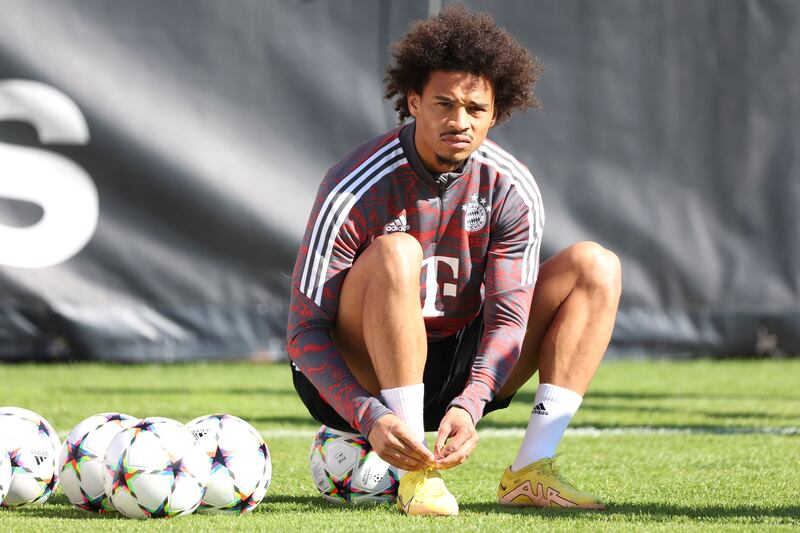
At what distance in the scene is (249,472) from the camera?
3527 mm

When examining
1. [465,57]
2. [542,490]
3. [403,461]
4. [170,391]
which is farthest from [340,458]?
[170,391]

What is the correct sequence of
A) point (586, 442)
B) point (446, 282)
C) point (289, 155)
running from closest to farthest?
point (446, 282)
point (586, 442)
point (289, 155)

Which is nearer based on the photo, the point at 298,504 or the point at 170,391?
the point at 298,504

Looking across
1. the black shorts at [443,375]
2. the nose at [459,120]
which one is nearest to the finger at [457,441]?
the black shorts at [443,375]

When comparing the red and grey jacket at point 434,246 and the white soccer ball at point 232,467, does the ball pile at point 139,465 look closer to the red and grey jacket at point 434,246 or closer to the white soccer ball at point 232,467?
the white soccer ball at point 232,467

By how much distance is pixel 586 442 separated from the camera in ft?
16.8

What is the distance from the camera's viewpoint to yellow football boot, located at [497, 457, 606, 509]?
3544 millimetres

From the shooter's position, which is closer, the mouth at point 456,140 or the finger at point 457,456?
the finger at point 457,456

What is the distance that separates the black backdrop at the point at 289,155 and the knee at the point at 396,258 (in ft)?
15.3

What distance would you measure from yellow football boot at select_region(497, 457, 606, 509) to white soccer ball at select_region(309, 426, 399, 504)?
342 mm

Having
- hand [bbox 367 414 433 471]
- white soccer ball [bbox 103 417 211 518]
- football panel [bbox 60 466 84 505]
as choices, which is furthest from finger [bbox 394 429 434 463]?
football panel [bbox 60 466 84 505]

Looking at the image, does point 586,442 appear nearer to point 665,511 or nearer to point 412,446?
point 665,511

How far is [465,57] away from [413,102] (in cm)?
25

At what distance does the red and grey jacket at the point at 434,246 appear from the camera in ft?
11.8
